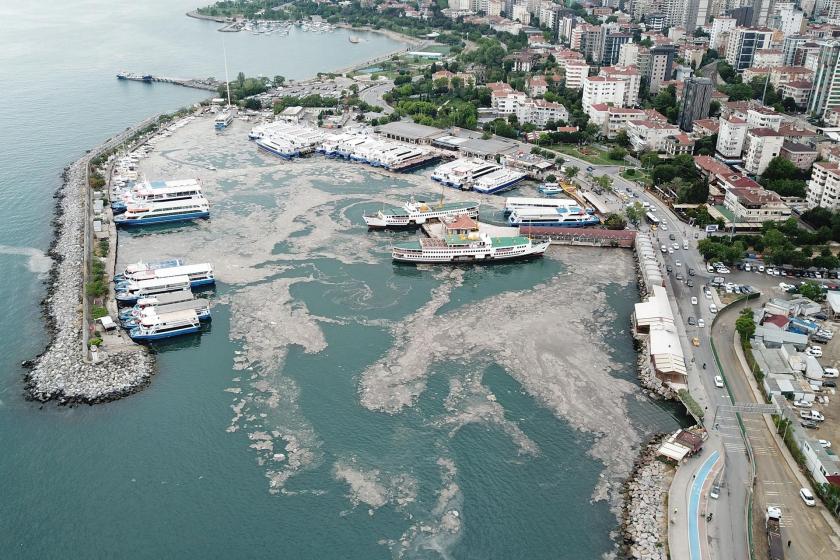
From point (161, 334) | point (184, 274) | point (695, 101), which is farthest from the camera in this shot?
point (695, 101)

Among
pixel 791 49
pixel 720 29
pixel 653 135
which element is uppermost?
pixel 720 29

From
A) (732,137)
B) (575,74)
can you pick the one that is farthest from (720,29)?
(732,137)

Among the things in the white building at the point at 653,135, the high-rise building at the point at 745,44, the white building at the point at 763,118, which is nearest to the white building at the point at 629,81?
the white building at the point at 653,135

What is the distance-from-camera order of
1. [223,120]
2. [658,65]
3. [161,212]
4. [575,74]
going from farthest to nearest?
1. [575,74]
2. [658,65]
3. [223,120]
4. [161,212]

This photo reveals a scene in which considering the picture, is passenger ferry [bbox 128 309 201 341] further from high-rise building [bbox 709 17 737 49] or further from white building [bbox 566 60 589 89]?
high-rise building [bbox 709 17 737 49]

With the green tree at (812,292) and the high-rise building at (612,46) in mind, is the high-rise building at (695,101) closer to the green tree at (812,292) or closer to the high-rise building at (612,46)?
the high-rise building at (612,46)

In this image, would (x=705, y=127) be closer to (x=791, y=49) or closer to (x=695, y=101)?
(x=695, y=101)
